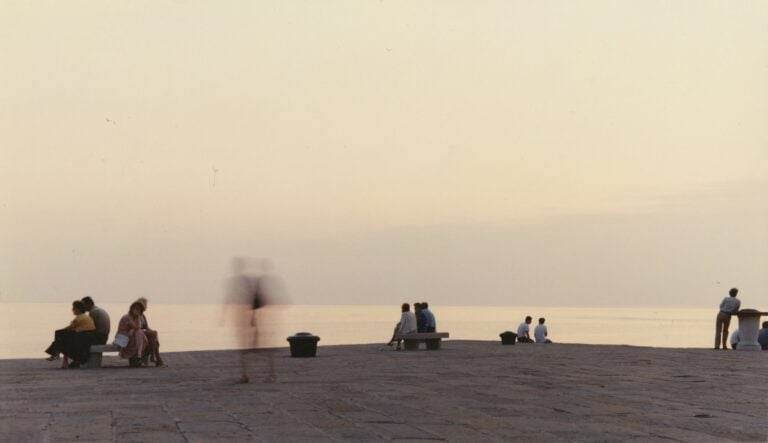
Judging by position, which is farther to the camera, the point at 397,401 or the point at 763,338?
the point at 763,338

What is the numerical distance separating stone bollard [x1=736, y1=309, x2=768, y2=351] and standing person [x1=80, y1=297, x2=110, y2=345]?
14071 millimetres

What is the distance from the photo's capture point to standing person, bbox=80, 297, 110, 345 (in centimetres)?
1917

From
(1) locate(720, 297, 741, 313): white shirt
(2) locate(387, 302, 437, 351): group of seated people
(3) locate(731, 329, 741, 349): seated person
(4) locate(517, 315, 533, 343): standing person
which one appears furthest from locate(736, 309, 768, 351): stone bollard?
(2) locate(387, 302, 437, 351): group of seated people

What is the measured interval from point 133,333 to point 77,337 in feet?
3.22

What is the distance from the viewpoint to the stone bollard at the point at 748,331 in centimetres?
2492

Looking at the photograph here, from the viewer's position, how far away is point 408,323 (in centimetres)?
2508

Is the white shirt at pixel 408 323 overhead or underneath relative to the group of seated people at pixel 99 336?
overhead

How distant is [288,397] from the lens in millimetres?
12398

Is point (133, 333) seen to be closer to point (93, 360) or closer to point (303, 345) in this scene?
point (93, 360)

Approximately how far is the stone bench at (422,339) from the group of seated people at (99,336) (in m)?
7.03

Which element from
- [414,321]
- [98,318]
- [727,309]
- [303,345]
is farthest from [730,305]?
[98,318]

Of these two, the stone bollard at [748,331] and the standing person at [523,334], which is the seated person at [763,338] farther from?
the standing person at [523,334]

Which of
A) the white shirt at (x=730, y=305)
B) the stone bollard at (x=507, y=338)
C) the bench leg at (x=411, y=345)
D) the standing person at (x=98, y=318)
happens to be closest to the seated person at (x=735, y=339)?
the white shirt at (x=730, y=305)

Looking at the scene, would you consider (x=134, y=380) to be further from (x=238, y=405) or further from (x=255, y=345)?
(x=238, y=405)
